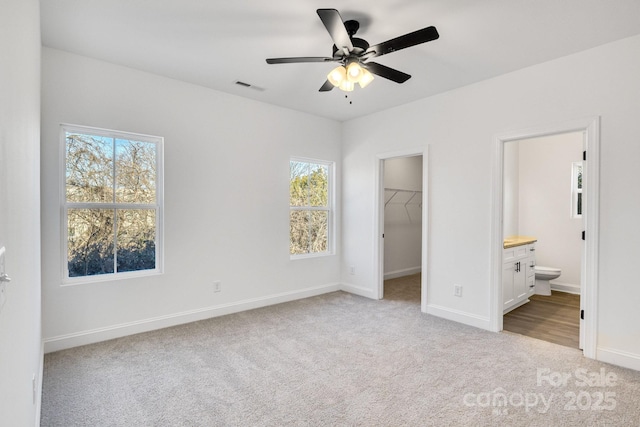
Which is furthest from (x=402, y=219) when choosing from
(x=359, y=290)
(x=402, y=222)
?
(x=359, y=290)

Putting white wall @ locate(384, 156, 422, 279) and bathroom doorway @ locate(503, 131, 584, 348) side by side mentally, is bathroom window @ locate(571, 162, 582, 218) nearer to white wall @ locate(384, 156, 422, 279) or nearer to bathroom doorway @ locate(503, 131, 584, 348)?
bathroom doorway @ locate(503, 131, 584, 348)

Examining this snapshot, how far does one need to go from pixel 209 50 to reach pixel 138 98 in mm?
1016

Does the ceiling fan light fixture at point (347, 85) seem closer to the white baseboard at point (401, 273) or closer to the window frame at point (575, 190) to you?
the white baseboard at point (401, 273)

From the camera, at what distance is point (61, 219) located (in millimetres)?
3062

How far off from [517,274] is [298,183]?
126 inches

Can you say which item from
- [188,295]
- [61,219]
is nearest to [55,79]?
[61,219]

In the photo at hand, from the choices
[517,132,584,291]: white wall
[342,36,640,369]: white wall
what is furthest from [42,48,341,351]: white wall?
[517,132,584,291]: white wall

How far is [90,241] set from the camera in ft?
10.7

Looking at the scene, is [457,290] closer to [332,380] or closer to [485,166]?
[485,166]

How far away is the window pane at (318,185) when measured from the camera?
16.7 ft

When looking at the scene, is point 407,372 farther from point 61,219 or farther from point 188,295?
point 61,219

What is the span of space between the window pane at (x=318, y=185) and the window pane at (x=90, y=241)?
8.68ft

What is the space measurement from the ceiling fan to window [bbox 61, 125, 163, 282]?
1.97 m

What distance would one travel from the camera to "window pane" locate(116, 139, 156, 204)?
3.43m
